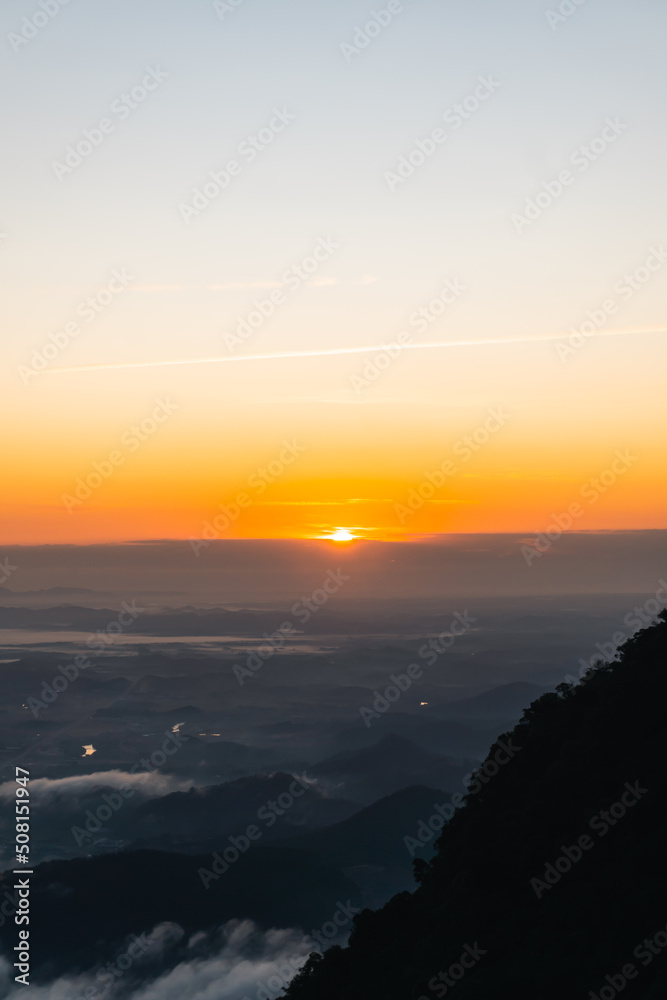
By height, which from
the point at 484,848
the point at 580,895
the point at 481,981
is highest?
the point at 484,848

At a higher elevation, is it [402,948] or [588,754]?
[588,754]

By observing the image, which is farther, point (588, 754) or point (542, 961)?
point (588, 754)

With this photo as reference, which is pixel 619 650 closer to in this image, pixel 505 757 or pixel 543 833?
pixel 505 757

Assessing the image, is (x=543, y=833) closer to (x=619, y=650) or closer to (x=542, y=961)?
(x=542, y=961)

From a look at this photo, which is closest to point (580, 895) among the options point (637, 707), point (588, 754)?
point (588, 754)

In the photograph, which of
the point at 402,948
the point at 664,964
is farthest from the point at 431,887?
the point at 664,964

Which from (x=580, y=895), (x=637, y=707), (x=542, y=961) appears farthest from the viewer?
(x=637, y=707)

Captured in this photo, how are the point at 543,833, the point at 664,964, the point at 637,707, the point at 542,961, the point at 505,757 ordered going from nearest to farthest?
the point at 664,964 → the point at 542,961 → the point at 543,833 → the point at 637,707 → the point at 505,757
